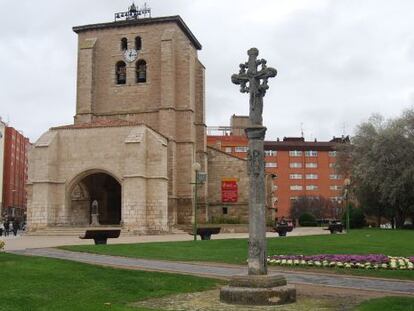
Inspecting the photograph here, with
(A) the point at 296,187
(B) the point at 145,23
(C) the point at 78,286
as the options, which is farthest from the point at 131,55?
(A) the point at 296,187

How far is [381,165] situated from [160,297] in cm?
3543

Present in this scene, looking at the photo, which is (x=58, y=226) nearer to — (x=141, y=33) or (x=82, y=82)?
(x=82, y=82)

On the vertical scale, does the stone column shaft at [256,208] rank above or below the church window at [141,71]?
below

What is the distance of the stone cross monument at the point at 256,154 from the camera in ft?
32.6

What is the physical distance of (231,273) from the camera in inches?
558

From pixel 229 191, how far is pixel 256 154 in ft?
133

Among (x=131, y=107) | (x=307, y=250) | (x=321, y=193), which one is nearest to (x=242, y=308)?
(x=307, y=250)

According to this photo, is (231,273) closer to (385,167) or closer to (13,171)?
(385,167)

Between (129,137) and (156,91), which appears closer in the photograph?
(129,137)

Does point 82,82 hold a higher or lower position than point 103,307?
higher

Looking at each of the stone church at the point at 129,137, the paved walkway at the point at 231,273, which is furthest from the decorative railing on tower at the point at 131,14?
the paved walkway at the point at 231,273

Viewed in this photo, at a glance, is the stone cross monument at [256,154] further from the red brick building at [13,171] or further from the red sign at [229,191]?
the red brick building at [13,171]

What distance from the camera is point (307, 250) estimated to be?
19641 mm

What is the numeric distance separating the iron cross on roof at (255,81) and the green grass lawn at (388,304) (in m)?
3.49
